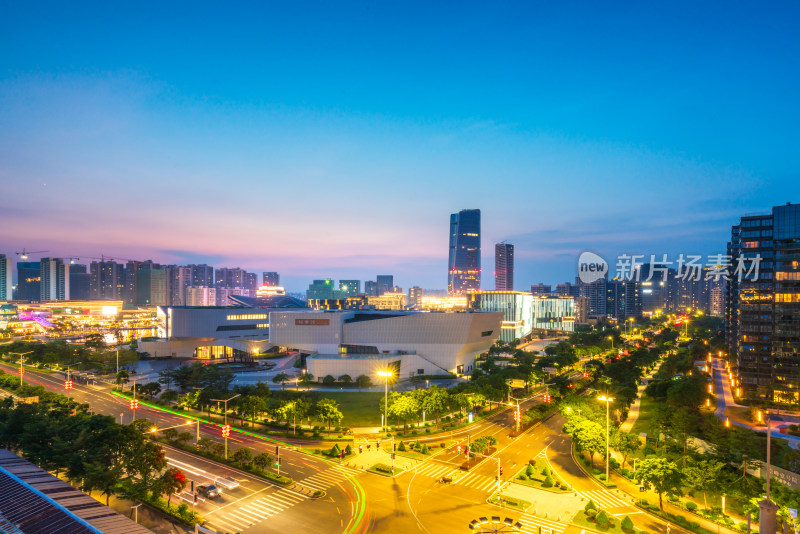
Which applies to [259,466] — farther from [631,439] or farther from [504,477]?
[631,439]

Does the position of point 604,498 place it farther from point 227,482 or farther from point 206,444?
point 206,444

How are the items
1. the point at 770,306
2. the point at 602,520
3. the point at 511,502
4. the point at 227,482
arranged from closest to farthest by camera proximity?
the point at 602,520 < the point at 511,502 < the point at 227,482 < the point at 770,306

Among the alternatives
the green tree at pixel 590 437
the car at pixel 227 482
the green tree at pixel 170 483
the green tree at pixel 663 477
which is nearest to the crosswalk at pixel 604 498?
the green tree at pixel 663 477

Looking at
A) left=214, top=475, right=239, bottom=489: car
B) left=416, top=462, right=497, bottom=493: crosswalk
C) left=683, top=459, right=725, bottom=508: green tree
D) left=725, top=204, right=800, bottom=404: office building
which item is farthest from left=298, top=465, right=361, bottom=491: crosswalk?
left=725, top=204, right=800, bottom=404: office building

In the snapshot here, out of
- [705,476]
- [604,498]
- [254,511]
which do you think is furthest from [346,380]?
[705,476]

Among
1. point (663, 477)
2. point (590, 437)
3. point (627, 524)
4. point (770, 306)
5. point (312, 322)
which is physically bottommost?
point (627, 524)

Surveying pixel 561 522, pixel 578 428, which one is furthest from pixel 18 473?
pixel 578 428

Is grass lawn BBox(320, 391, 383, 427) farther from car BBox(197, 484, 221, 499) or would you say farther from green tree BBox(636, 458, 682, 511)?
green tree BBox(636, 458, 682, 511)
